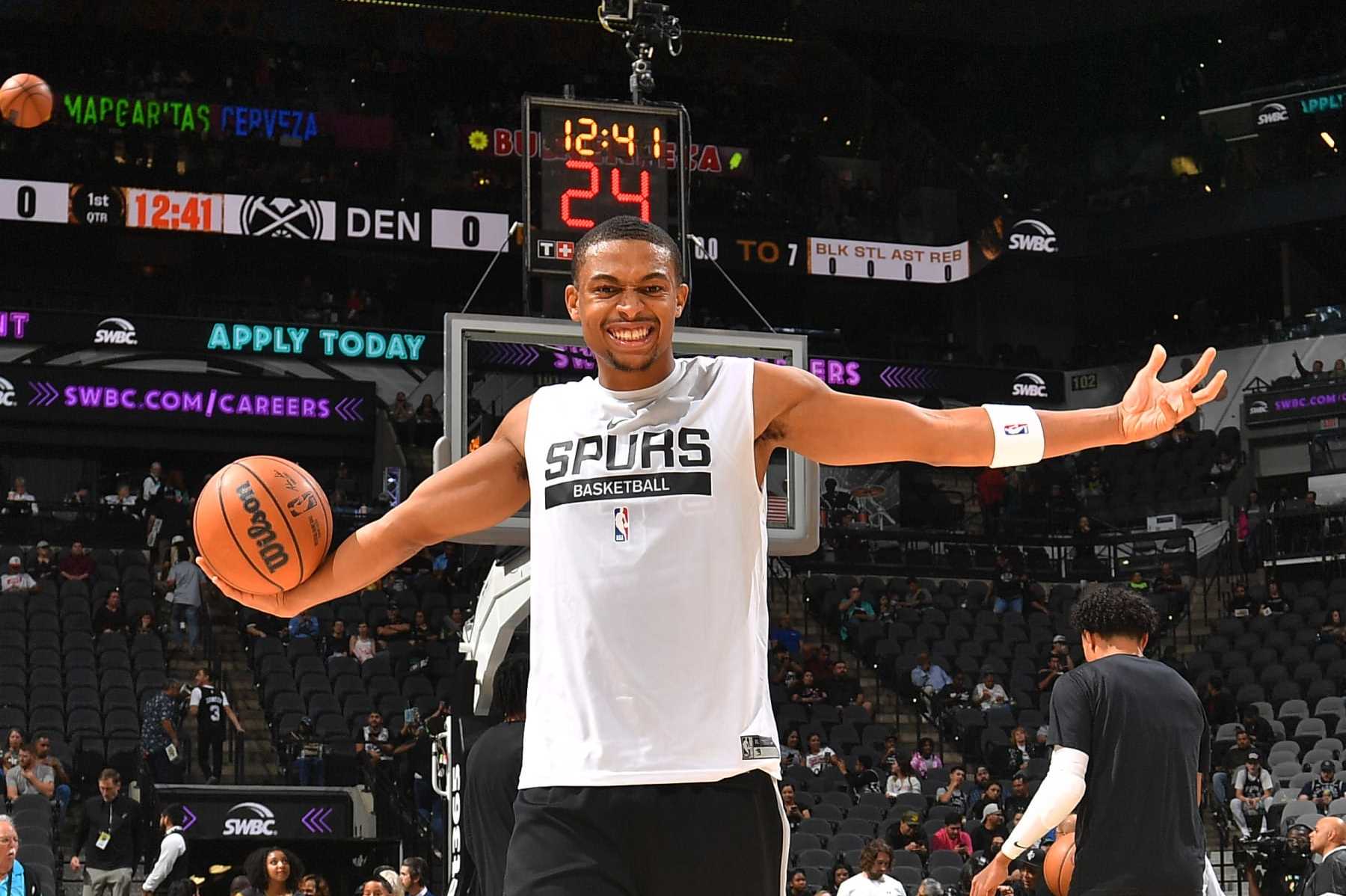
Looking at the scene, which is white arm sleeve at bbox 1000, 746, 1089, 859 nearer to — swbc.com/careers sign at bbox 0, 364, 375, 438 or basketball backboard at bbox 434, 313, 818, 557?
basketball backboard at bbox 434, 313, 818, 557

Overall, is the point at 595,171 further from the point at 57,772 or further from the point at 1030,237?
the point at 1030,237

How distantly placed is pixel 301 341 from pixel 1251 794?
1594cm

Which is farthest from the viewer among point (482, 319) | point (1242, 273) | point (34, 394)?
point (1242, 273)

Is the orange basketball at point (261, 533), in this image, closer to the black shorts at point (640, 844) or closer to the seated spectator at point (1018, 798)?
the black shorts at point (640, 844)

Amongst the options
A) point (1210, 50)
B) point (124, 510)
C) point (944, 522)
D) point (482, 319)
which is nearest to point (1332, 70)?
point (1210, 50)

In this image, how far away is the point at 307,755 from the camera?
54.6 feet

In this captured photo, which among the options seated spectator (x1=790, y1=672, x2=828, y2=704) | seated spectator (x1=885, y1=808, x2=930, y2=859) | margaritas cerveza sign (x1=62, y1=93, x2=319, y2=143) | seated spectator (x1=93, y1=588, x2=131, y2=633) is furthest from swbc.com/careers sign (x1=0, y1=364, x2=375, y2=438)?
seated spectator (x1=885, y1=808, x2=930, y2=859)

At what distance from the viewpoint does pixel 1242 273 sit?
106ft

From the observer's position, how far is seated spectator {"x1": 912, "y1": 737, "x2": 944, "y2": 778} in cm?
1872

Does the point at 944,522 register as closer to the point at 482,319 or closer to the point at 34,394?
the point at 34,394

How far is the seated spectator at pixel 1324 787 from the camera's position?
16.2 m

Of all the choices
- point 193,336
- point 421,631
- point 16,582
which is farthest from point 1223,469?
point 16,582

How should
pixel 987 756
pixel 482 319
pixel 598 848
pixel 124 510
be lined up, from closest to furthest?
pixel 598 848
pixel 482 319
pixel 987 756
pixel 124 510

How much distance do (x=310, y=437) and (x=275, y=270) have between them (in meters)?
3.89
